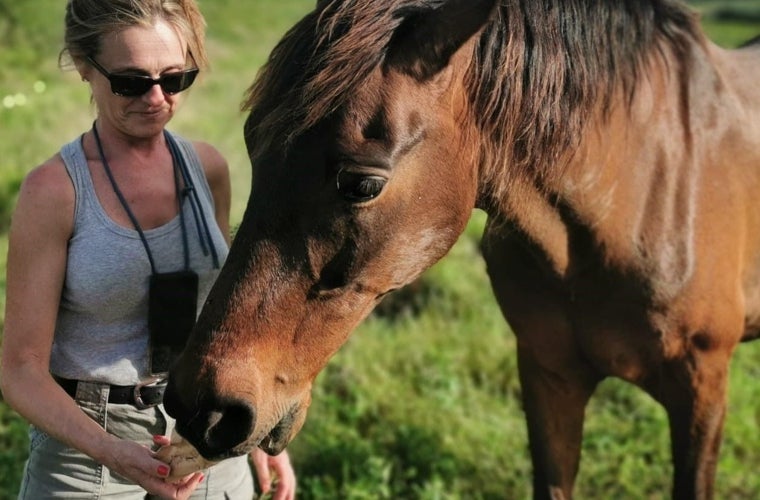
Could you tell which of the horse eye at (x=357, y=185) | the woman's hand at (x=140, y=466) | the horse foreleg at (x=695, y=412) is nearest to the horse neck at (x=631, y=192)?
the horse foreleg at (x=695, y=412)

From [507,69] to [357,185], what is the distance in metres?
0.53

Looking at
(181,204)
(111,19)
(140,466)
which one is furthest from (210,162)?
(140,466)

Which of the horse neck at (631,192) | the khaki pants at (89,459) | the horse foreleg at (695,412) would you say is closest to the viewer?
the khaki pants at (89,459)

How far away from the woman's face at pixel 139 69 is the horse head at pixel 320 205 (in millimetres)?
250

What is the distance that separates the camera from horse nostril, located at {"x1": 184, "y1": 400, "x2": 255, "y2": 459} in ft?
6.23

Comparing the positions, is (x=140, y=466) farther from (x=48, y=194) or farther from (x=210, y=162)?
(x=210, y=162)

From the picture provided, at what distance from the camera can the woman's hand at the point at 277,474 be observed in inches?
103

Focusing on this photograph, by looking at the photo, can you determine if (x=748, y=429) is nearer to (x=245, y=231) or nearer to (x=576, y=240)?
(x=576, y=240)

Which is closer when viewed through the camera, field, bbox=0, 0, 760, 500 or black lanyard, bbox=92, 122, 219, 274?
black lanyard, bbox=92, 122, 219, 274

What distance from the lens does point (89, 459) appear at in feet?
7.43

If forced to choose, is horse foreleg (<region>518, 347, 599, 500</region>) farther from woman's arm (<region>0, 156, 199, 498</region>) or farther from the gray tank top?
woman's arm (<region>0, 156, 199, 498</region>)

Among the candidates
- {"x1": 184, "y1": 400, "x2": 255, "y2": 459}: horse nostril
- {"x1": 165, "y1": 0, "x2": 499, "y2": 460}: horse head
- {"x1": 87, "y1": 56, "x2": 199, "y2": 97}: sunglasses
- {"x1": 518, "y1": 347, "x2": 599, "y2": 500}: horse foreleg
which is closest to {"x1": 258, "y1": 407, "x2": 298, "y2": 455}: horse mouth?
{"x1": 165, "y1": 0, "x2": 499, "y2": 460}: horse head

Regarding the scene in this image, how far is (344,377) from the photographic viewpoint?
4.73 m

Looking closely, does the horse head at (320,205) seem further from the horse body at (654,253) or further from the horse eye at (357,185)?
the horse body at (654,253)
